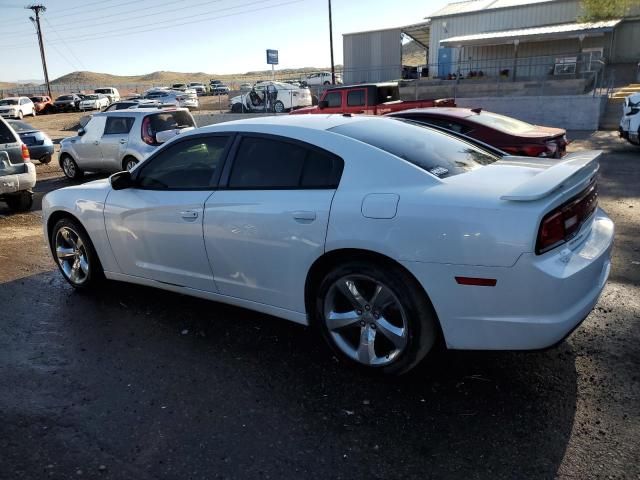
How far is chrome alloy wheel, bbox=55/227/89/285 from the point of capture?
4836mm

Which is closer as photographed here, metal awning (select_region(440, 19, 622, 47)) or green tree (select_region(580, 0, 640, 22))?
metal awning (select_region(440, 19, 622, 47))

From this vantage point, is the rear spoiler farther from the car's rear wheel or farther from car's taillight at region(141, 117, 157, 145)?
the car's rear wheel

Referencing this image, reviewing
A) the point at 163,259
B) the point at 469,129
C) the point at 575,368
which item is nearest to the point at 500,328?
the point at 575,368

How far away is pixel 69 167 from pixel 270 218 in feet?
35.1

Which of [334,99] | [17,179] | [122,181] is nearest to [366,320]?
[122,181]

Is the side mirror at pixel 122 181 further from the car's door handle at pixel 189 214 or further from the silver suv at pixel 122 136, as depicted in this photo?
the silver suv at pixel 122 136

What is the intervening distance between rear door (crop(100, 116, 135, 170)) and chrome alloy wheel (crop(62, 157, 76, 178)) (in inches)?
55.0

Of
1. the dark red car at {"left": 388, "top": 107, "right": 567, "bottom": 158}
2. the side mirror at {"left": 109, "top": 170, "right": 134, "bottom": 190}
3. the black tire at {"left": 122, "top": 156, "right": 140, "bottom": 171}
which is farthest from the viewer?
the black tire at {"left": 122, "top": 156, "right": 140, "bottom": 171}

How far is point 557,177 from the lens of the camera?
2.92 metres

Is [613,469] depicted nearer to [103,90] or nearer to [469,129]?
[469,129]

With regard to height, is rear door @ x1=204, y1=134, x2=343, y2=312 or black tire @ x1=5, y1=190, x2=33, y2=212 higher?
rear door @ x1=204, y1=134, x2=343, y2=312

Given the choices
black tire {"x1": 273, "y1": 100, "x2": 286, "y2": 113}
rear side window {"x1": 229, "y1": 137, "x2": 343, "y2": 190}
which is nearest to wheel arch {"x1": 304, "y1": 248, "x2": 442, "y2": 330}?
rear side window {"x1": 229, "y1": 137, "x2": 343, "y2": 190}

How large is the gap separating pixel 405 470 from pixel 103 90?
5579 centimetres

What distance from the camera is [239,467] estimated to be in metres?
2.54
